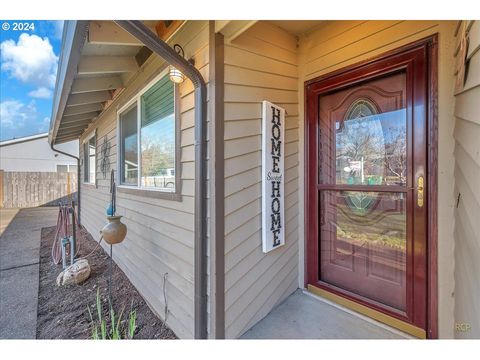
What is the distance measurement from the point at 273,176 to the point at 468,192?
3.64ft

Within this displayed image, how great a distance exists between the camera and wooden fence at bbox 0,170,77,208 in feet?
31.2

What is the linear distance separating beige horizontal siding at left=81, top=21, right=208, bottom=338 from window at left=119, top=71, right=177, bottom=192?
0.48 feet

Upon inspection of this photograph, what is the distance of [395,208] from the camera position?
65.6 inches

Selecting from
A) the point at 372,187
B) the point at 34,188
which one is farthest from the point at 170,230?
the point at 34,188

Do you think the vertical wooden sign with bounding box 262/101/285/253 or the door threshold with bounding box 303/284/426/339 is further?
the vertical wooden sign with bounding box 262/101/285/253

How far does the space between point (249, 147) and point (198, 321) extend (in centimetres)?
125

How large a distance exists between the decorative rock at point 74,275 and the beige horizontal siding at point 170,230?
412 millimetres

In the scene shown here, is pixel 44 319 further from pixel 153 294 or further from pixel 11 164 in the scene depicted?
pixel 11 164

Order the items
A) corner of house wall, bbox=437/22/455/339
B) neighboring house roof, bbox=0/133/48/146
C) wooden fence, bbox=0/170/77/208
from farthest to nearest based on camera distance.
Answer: neighboring house roof, bbox=0/133/48/146
wooden fence, bbox=0/170/77/208
corner of house wall, bbox=437/22/455/339

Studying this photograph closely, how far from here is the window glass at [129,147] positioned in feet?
9.21

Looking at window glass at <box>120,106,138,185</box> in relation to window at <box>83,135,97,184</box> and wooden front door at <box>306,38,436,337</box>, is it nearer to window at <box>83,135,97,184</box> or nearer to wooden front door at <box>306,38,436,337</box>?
wooden front door at <box>306,38,436,337</box>


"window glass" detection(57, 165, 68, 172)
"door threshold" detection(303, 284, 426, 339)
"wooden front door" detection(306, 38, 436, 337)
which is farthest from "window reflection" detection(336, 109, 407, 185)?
"window glass" detection(57, 165, 68, 172)

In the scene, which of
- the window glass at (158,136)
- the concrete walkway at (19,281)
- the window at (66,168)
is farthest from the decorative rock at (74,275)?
the window at (66,168)

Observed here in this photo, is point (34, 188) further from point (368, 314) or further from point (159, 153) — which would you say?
point (368, 314)
